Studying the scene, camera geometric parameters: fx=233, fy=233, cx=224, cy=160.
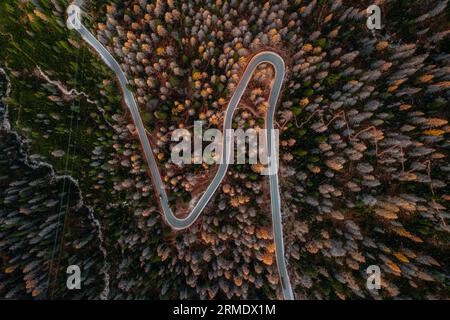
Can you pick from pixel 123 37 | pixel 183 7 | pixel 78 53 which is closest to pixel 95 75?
pixel 78 53

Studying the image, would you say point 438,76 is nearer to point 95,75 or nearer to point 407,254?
point 407,254

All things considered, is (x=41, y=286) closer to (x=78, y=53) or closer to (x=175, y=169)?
(x=175, y=169)

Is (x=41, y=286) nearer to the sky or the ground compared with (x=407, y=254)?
nearer to the ground

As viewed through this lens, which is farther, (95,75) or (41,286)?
(95,75)
